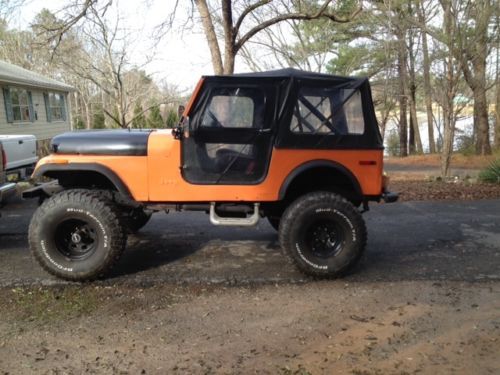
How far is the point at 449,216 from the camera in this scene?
23.6ft

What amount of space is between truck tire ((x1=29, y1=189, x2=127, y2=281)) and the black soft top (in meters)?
1.26

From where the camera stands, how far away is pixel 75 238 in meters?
4.62

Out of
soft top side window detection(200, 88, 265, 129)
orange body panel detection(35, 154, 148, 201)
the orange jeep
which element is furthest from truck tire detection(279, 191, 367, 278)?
orange body panel detection(35, 154, 148, 201)

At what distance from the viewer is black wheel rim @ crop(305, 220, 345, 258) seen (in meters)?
4.66

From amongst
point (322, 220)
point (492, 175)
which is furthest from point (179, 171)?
point (492, 175)

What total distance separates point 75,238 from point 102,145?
947 mm

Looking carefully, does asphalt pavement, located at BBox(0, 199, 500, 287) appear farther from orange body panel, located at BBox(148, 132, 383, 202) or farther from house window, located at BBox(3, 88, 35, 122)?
house window, located at BBox(3, 88, 35, 122)

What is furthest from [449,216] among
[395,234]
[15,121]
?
[15,121]

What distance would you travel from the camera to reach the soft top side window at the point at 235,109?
4547mm

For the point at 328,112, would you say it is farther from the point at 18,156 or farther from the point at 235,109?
the point at 18,156

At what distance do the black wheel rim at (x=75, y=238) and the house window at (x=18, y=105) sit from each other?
16605mm

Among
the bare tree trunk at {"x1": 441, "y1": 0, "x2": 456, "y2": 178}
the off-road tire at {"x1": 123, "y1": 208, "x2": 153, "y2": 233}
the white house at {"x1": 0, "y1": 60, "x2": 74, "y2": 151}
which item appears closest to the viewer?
the off-road tire at {"x1": 123, "y1": 208, "x2": 153, "y2": 233}

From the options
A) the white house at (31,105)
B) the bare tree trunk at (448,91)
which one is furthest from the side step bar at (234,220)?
the white house at (31,105)

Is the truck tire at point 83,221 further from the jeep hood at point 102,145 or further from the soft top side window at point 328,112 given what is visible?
the soft top side window at point 328,112
